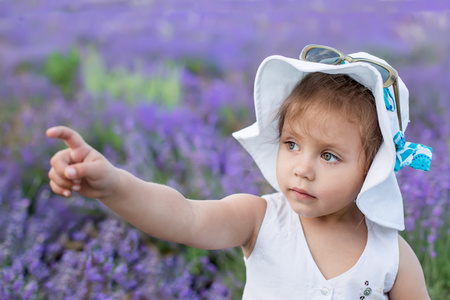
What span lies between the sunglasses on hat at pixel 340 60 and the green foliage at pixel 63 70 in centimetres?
275

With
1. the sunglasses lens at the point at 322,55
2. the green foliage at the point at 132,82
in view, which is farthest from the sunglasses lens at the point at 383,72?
the green foliage at the point at 132,82

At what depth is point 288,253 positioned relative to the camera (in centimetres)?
179

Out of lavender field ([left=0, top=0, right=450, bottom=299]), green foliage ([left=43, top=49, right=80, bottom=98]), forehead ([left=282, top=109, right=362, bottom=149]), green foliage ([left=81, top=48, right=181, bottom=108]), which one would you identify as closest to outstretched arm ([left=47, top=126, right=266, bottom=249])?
forehead ([left=282, top=109, right=362, bottom=149])

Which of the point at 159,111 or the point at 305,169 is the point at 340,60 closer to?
the point at 305,169

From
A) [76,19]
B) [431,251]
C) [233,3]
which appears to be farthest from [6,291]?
[233,3]

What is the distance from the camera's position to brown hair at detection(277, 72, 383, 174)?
5.50 ft

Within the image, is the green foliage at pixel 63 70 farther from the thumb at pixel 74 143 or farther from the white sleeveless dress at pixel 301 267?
the thumb at pixel 74 143

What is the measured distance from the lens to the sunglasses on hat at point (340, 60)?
1.70 meters

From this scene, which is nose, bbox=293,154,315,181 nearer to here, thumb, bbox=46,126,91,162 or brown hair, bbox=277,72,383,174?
brown hair, bbox=277,72,383,174

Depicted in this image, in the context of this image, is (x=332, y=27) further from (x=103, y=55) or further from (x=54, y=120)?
(x=54, y=120)

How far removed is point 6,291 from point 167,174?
48.2 inches

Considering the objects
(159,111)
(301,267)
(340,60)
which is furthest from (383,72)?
(159,111)

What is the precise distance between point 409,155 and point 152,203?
0.75 meters

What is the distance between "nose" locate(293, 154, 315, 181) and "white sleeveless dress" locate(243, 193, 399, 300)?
255 millimetres
